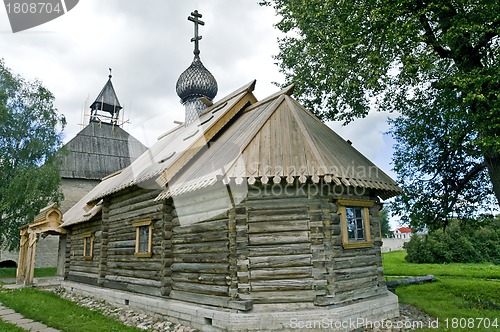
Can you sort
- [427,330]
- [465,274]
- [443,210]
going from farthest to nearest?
[465,274], [443,210], [427,330]

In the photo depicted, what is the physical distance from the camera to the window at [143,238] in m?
9.27

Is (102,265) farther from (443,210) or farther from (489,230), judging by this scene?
(489,230)

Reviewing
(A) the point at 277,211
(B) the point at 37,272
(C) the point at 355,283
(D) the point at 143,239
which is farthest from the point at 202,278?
(B) the point at 37,272

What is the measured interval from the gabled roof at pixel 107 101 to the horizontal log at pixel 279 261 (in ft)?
103

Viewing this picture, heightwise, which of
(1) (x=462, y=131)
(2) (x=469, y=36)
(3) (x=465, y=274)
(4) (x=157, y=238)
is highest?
(2) (x=469, y=36)

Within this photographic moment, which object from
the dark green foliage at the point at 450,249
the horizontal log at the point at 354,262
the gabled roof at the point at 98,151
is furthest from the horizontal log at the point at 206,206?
the dark green foliage at the point at 450,249

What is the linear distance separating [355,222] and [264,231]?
2266 millimetres

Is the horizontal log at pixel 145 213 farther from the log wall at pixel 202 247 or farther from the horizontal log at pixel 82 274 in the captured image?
the horizontal log at pixel 82 274

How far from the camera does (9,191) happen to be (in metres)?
18.4

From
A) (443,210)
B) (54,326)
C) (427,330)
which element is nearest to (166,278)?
(54,326)

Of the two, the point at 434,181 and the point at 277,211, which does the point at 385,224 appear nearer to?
the point at 434,181

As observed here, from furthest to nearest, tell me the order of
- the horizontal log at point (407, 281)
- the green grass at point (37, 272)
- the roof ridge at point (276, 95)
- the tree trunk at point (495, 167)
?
the green grass at point (37, 272)
the horizontal log at point (407, 281)
the roof ridge at point (276, 95)
the tree trunk at point (495, 167)

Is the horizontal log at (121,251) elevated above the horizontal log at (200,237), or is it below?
below

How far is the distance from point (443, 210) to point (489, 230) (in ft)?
81.4
